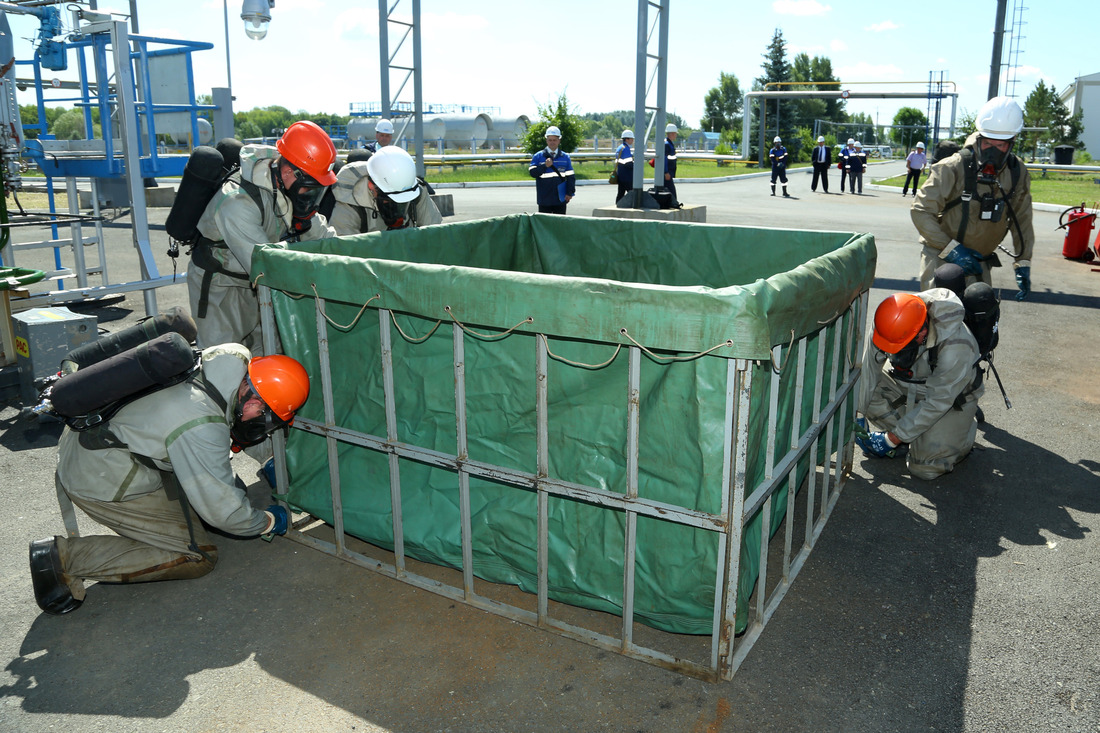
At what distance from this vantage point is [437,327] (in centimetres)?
361

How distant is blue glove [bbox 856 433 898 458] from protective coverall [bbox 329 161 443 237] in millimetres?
3272

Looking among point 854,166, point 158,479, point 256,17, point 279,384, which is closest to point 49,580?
point 158,479

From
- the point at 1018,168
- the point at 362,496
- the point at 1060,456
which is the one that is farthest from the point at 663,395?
the point at 1018,168

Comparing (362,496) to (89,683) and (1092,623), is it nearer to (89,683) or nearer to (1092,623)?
Answer: (89,683)

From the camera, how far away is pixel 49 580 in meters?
3.65

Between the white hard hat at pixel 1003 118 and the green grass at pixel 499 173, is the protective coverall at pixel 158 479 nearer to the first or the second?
the white hard hat at pixel 1003 118

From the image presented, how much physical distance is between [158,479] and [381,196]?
8.29 ft

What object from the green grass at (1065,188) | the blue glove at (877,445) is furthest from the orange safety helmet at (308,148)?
the green grass at (1065,188)

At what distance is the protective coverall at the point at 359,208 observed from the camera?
5773mm

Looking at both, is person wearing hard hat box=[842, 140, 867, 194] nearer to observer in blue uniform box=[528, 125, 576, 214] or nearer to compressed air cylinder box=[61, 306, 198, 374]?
observer in blue uniform box=[528, 125, 576, 214]

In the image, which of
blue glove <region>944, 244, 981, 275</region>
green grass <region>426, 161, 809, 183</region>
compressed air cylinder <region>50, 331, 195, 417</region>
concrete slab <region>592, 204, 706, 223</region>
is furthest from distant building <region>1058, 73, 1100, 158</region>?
compressed air cylinder <region>50, 331, 195, 417</region>

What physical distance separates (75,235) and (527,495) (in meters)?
7.96

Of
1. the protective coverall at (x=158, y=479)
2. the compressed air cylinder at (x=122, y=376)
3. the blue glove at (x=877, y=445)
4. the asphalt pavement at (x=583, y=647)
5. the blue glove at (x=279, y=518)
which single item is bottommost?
the asphalt pavement at (x=583, y=647)

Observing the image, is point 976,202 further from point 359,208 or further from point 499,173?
point 499,173
